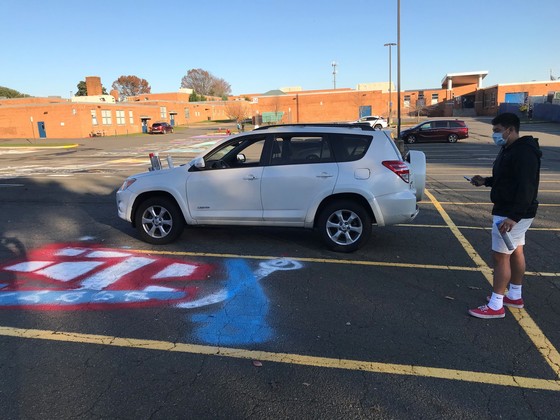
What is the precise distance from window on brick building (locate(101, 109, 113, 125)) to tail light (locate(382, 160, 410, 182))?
53065 mm

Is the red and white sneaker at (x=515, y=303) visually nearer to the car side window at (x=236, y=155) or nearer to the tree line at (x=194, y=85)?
the car side window at (x=236, y=155)

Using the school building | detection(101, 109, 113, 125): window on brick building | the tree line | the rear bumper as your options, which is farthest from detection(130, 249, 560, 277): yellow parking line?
the tree line

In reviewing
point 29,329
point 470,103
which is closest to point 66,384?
point 29,329

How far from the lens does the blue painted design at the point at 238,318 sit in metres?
3.73

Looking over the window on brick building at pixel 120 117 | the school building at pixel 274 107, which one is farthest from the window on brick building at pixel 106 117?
the window on brick building at pixel 120 117

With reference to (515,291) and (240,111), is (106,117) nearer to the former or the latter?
(240,111)

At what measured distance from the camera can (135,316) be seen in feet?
13.7

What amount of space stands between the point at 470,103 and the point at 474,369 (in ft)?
283

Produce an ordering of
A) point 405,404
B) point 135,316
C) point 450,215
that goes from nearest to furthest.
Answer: point 405,404 < point 135,316 < point 450,215

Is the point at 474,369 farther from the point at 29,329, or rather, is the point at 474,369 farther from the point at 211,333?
the point at 29,329

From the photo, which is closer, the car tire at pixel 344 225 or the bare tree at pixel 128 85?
the car tire at pixel 344 225

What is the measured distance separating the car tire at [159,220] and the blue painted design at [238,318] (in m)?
1.76

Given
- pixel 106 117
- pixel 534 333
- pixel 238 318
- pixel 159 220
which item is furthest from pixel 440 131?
pixel 106 117

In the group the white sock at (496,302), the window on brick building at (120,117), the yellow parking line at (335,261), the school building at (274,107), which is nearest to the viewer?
the white sock at (496,302)
